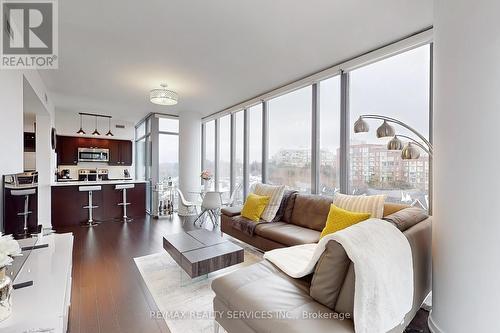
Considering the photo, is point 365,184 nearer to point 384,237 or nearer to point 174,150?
point 384,237

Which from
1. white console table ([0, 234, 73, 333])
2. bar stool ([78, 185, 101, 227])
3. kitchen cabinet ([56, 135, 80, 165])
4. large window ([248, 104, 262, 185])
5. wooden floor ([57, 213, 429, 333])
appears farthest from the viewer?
kitchen cabinet ([56, 135, 80, 165])

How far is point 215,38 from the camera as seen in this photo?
271 cm

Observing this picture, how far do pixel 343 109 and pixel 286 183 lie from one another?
66.4 inches

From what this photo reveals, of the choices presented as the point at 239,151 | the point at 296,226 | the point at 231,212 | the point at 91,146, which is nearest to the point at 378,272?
the point at 296,226

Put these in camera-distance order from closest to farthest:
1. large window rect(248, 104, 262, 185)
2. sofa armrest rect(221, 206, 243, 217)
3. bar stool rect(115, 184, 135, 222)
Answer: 1. sofa armrest rect(221, 206, 243, 217)
2. large window rect(248, 104, 262, 185)
3. bar stool rect(115, 184, 135, 222)

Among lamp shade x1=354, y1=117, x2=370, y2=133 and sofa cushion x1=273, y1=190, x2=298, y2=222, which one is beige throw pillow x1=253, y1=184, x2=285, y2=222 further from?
lamp shade x1=354, y1=117, x2=370, y2=133

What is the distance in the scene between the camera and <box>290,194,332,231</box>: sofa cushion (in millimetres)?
3141

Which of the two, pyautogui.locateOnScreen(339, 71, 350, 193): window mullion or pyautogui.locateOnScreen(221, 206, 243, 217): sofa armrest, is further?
pyautogui.locateOnScreen(221, 206, 243, 217): sofa armrest

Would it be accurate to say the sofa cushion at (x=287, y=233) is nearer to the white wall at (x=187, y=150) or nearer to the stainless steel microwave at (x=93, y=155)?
the white wall at (x=187, y=150)

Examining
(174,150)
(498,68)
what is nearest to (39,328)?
(498,68)

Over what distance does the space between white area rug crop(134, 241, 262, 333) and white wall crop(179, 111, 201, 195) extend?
3.25 metres

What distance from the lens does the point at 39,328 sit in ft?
3.62

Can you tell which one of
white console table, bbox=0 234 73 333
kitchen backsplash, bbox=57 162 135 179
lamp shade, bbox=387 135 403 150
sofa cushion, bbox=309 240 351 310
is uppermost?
lamp shade, bbox=387 135 403 150

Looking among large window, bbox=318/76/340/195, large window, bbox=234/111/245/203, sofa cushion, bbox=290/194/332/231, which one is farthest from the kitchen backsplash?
large window, bbox=318/76/340/195
